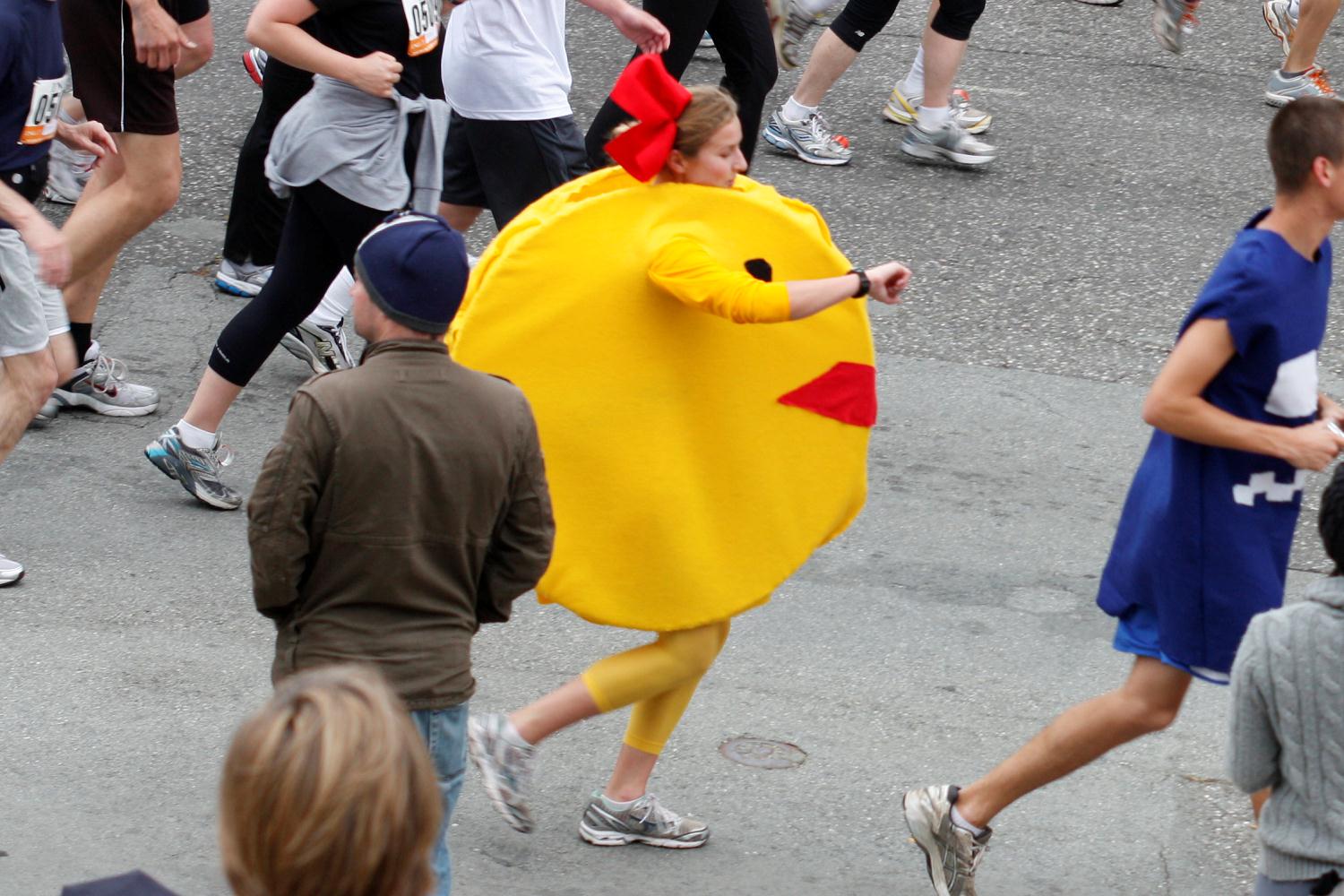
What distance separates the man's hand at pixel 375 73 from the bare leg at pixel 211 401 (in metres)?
0.98

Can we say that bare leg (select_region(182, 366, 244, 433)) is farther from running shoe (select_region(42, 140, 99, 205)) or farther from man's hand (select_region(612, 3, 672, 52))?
running shoe (select_region(42, 140, 99, 205))

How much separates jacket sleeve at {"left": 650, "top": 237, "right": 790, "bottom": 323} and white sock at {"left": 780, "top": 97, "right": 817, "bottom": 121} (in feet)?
15.8

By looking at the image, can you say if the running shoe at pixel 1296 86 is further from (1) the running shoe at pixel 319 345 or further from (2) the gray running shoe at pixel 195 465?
(2) the gray running shoe at pixel 195 465

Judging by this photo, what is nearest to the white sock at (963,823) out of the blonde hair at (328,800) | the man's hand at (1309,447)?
the man's hand at (1309,447)

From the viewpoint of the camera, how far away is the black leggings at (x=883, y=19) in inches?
309

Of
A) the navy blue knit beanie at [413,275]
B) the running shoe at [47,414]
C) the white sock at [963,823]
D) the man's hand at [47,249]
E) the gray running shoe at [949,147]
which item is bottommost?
the running shoe at [47,414]

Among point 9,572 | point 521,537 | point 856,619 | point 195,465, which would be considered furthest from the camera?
point 195,465

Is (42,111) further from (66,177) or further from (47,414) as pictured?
(66,177)

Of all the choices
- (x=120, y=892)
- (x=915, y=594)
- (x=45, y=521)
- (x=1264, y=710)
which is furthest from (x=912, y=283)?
(x=120, y=892)

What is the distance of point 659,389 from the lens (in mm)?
3740

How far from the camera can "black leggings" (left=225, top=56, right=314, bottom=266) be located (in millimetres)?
6625

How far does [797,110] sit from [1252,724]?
19.3 feet

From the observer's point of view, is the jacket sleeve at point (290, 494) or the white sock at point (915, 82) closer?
the jacket sleeve at point (290, 494)

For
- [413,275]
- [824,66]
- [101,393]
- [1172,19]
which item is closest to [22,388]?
[101,393]
